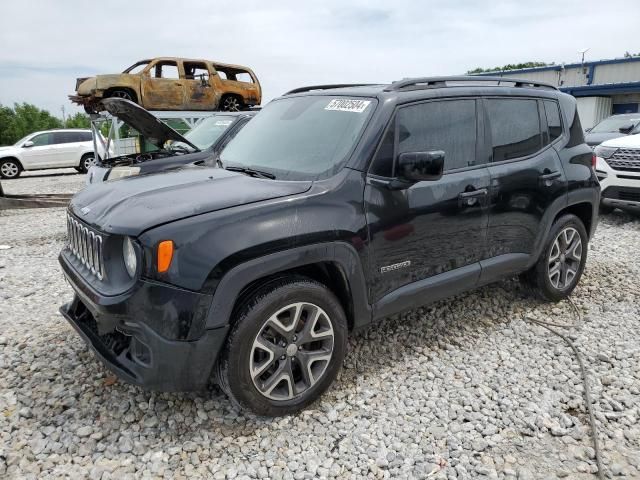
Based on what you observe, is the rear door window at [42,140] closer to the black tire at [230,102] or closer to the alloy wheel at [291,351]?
the black tire at [230,102]

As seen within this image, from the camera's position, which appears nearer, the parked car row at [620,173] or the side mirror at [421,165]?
the side mirror at [421,165]

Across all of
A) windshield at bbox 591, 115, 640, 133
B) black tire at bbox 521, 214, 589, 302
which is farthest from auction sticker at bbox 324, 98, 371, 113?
windshield at bbox 591, 115, 640, 133

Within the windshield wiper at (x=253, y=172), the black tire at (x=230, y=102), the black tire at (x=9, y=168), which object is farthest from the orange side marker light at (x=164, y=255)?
the black tire at (x=9, y=168)

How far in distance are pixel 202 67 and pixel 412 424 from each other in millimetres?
13553

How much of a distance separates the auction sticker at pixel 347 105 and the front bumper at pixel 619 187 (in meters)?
6.09

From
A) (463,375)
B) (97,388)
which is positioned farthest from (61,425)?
(463,375)

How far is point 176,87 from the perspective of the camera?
1371cm

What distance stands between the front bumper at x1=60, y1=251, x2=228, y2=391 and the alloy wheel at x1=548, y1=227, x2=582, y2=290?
3.06m

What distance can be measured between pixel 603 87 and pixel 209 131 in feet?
76.6

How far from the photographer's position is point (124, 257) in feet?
8.32

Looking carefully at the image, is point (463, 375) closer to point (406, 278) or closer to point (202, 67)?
point (406, 278)

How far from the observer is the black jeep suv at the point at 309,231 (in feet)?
7.93

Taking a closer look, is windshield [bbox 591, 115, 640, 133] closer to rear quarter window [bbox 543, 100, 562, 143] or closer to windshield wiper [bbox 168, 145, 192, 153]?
rear quarter window [bbox 543, 100, 562, 143]

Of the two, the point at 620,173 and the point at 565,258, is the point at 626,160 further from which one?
the point at 565,258
